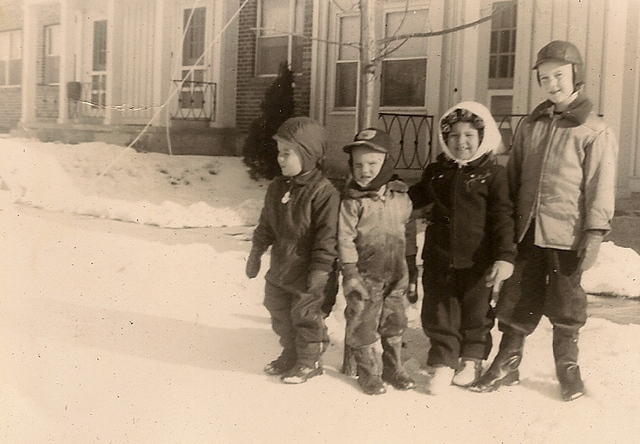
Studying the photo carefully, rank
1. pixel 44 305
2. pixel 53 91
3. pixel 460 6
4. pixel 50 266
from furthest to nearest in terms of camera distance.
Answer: pixel 53 91 < pixel 460 6 < pixel 50 266 < pixel 44 305

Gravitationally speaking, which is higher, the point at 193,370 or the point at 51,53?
the point at 51,53

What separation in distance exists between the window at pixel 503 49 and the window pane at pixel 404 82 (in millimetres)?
2202

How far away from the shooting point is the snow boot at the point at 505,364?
2.91 metres

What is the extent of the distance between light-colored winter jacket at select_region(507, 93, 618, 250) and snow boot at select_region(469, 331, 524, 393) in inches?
17.6

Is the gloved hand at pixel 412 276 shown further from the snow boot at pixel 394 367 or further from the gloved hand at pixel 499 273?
the gloved hand at pixel 499 273

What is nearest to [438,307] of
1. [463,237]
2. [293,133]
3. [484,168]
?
[463,237]

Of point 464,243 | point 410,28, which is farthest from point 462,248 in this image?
point 410,28

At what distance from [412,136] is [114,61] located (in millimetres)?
4330

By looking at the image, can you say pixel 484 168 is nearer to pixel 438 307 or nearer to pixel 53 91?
pixel 438 307

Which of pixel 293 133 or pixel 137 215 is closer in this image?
pixel 293 133

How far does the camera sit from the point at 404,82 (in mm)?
7051

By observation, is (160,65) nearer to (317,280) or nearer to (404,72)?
(404,72)

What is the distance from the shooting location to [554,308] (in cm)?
282

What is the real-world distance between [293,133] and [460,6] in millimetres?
4128
